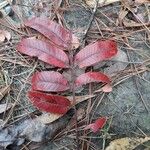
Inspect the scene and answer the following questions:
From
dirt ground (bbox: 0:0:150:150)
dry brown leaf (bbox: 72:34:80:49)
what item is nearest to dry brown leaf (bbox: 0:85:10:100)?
dirt ground (bbox: 0:0:150:150)

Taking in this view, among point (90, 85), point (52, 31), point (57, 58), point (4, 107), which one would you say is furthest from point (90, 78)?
point (4, 107)

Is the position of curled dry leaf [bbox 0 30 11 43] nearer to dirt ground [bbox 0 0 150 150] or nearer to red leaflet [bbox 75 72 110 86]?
A: dirt ground [bbox 0 0 150 150]

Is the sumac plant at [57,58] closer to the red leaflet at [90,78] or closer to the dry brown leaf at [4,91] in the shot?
the red leaflet at [90,78]

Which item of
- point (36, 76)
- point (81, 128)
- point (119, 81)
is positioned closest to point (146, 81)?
point (119, 81)

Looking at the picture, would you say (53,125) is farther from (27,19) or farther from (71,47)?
(27,19)

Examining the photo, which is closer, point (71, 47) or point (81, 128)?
point (81, 128)

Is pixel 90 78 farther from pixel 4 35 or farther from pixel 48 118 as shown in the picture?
pixel 4 35

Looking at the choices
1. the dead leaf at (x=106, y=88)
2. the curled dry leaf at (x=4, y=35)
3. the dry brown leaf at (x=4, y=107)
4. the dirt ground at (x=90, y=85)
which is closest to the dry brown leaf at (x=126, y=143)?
the dirt ground at (x=90, y=85)
